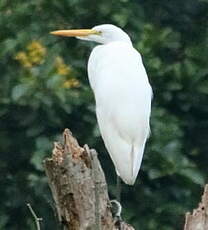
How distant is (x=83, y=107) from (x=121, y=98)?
1.58 meters

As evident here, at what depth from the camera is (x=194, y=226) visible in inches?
164

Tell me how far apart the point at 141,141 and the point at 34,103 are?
1.45 m

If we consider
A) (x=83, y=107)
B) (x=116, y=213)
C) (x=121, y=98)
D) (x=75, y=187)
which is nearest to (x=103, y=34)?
(x=121, y=98)

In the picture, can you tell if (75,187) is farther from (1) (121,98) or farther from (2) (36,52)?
(2) (36,52)

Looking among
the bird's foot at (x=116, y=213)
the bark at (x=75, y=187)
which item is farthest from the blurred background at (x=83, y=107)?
the bark at (x=75, y=187)

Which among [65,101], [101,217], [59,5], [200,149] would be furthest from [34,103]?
[101,217]

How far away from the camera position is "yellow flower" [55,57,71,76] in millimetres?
6883

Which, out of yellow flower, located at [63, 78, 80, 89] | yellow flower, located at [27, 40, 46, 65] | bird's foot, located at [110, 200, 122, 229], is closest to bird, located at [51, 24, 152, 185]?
bird's foot, located at [110, 200, 122, 229]

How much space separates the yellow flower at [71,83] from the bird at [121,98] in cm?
104

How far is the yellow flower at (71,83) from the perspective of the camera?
6850mm

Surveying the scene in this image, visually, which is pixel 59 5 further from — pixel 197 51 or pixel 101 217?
pixel 101 217

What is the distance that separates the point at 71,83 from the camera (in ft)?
22.8

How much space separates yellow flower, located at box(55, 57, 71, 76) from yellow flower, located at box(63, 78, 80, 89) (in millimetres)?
45

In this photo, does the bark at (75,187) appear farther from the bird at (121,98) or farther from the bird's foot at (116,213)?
the bird at (121,98)
